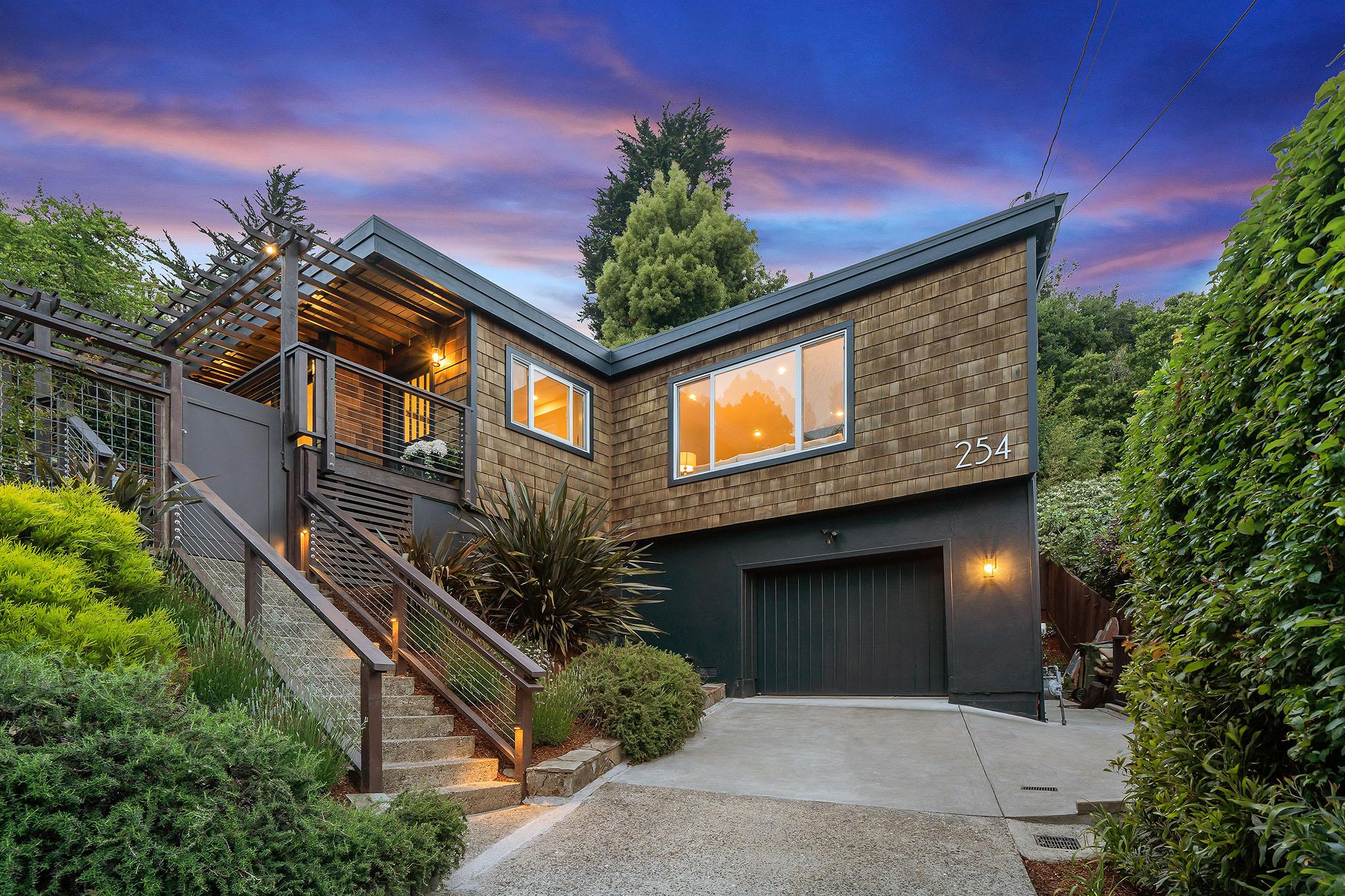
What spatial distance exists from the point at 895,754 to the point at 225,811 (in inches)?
197

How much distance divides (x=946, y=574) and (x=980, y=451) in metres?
1.43

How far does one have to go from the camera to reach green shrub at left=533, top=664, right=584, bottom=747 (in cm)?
558

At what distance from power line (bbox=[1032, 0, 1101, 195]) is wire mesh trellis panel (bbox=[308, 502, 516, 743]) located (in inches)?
371

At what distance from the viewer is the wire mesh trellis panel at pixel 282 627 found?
4602 millimetres

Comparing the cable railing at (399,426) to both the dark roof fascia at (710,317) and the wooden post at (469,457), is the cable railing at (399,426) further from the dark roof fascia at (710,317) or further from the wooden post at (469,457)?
the dark roof fascia at (710,317)

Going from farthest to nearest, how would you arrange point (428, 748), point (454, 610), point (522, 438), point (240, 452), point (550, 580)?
point (522, 438) < point (550, 580) < point (240, 452) < point (454, 610) < point (428, 748)

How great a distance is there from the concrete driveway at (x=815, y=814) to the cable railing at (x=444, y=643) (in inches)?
28.8

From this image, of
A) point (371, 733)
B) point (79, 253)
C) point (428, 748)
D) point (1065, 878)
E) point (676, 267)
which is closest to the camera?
point (1065, 878)

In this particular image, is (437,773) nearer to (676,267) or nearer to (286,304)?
(286,304)

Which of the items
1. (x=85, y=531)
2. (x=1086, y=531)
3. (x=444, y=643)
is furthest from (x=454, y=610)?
(x=1086, y=531)

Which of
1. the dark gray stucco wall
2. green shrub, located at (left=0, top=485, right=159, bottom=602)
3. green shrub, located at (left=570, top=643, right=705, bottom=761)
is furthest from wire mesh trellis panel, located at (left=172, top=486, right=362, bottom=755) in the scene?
the dark gray stucco wall

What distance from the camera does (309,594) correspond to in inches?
190

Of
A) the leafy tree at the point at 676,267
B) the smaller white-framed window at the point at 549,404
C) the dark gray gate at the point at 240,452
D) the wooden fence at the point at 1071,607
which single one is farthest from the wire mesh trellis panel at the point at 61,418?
the leafy tree at the point at 676,267

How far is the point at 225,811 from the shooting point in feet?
8.09
